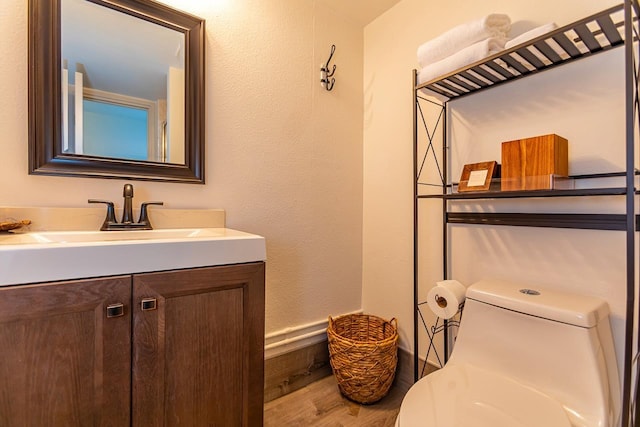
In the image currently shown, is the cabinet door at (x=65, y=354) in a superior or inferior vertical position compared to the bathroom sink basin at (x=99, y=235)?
inferior

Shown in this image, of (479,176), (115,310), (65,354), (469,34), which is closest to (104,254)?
(115,310)

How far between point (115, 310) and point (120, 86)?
92 cm

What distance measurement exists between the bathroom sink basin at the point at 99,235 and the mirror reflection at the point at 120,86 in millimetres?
307

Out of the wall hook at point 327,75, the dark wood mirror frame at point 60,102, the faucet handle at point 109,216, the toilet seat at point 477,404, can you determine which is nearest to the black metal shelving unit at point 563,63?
the toilet seat at point 477,404

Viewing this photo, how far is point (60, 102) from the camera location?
3.57 feet

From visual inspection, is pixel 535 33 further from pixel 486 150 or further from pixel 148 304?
pixel 148 304

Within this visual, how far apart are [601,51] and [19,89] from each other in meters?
1.99

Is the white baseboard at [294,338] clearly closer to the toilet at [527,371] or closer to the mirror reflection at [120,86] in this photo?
the toilet at [527,371]

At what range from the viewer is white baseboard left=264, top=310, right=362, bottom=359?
A: 1.53 metres

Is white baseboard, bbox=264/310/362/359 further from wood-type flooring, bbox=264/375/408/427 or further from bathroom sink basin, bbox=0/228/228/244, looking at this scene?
bathroom sink basin, bbox=0/228/228/244

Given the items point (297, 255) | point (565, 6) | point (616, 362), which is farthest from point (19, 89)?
point (616, 362)

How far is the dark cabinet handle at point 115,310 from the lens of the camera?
0.79 meters

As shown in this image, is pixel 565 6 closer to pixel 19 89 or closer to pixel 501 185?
pixel 501 185

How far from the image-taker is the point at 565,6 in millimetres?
1110
